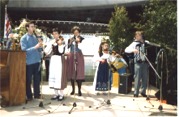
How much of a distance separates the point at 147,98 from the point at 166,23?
6.81 feet

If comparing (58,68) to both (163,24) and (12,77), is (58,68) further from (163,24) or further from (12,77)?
(163,24)

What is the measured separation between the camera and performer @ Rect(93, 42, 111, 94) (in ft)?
25.3

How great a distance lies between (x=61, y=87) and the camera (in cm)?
673

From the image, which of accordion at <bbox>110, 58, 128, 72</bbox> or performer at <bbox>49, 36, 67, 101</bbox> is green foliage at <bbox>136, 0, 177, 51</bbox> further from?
performer at <bbox>49, 36, 67, 101</bbox>

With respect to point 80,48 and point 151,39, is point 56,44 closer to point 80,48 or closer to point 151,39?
point 80,48

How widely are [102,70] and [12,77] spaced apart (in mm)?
2462

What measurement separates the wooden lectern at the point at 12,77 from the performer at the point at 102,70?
2062 mm

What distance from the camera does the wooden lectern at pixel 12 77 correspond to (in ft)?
19.6

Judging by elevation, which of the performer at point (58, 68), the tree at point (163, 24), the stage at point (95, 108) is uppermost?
the tree at point (163, 24)

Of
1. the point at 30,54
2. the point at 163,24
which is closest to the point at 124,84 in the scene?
the point at 163,24

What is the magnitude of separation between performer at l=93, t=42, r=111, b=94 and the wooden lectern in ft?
6.77

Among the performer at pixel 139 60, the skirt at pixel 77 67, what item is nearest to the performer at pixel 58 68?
the skirt at pixel 77 67

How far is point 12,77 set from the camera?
6055 millimetres

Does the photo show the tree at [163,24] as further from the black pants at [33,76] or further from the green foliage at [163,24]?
the black pants at [33,76]
